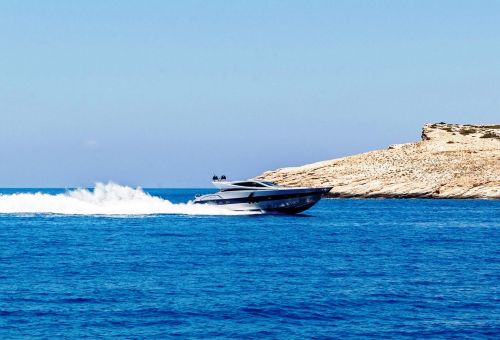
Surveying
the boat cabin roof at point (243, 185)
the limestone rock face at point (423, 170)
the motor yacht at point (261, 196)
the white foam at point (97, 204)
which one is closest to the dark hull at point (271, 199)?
the motor yacht at point (261, 196)

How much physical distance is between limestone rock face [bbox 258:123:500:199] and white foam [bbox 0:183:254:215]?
7061cm

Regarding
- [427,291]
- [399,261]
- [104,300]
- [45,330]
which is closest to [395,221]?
[399,261]

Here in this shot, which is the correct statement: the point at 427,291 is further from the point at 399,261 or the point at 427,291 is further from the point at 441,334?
the point at 399,261

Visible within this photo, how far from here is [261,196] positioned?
70.8m

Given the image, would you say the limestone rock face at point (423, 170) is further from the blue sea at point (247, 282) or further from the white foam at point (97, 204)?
the blue sea at point (247, 282)

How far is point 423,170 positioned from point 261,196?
83257 mm

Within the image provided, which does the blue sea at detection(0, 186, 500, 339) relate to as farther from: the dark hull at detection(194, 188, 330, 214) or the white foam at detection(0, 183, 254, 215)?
the white foam at detection(0, 183, 254, 215)

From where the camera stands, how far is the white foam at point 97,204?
79688 mm

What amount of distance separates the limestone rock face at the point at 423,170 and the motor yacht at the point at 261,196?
230 ft

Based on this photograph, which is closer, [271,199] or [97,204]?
[271,199]

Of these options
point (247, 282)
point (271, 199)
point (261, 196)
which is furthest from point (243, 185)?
point (247, 282)

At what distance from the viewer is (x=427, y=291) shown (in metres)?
30.0

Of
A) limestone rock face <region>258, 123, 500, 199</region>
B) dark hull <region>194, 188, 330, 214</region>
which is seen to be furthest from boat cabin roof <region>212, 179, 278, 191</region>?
limestone rock face <region>258, 123, 500, 199</region>

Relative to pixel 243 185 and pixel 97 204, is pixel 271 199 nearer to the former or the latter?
pixel 243 185
